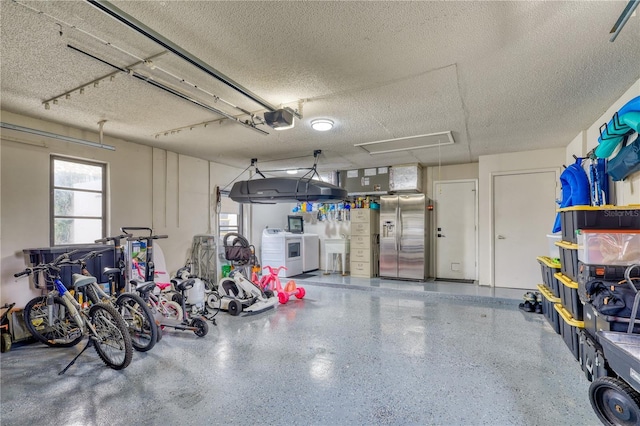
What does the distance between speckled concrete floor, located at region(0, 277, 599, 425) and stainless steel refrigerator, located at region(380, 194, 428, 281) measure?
2364 millimetres

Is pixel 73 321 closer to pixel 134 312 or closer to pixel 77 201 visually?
pixel 134 312

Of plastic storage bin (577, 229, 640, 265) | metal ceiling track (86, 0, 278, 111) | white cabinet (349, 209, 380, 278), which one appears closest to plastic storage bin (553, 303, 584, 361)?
plastic storage bin (577, 229, 640, 265)

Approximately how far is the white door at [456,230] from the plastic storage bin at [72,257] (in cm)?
588

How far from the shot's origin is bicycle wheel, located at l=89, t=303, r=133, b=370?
267cm

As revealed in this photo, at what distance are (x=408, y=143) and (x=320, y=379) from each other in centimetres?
367

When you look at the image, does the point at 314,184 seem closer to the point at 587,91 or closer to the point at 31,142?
the point at 587,91

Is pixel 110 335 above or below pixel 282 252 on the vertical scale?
below

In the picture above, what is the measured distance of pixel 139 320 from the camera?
3.25 metres

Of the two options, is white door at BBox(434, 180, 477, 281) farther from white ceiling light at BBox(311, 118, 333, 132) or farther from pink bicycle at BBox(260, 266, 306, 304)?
white ceiling light at BBox(311, 118, 333, 132)

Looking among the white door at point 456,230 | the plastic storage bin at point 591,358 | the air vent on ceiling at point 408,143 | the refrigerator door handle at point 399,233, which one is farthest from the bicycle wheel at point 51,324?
the white door at point 456,230

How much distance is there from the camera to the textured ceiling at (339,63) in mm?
1853

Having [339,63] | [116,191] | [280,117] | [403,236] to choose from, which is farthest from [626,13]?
[116,191]

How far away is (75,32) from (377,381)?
10.9 feet

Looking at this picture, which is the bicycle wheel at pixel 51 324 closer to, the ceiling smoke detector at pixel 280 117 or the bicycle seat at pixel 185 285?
the bicycle seat at pixel 185 285
